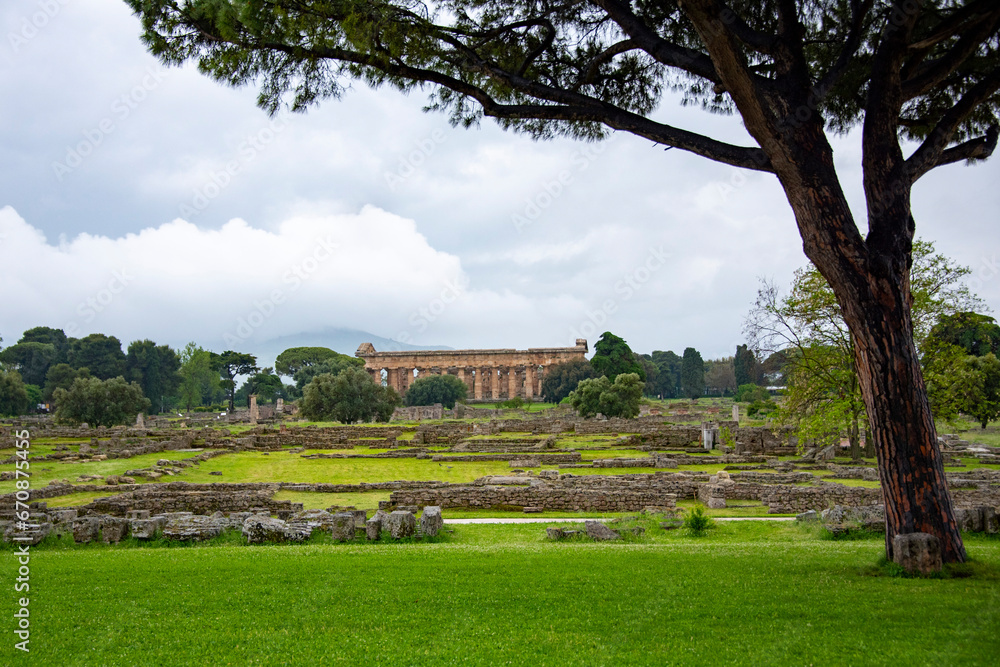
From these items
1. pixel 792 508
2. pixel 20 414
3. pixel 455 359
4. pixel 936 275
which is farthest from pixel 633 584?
pixel 455 359

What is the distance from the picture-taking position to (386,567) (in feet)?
25.8

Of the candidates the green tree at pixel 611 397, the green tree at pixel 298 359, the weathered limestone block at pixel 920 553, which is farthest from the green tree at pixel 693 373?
the weathered limestone block at pixel 920 553

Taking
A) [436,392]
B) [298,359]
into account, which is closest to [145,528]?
[436,392]

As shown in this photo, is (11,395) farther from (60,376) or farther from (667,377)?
(667,377)

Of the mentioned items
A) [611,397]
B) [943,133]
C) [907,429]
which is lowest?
[611,397]

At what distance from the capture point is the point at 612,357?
213 feet

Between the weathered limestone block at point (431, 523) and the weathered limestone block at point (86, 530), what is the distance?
5.77 meters

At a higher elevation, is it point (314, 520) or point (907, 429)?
point (907, 429)

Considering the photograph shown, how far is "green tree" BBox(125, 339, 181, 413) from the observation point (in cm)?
7631

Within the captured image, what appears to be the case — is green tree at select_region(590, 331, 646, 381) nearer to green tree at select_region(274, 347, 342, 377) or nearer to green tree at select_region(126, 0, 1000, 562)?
green tree at select_region(274, 347, 342, 377)

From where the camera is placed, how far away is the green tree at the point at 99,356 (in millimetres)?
75125

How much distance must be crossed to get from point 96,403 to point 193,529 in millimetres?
43470

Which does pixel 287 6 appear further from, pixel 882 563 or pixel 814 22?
pixel 882 563

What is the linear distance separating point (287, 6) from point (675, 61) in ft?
16.3
